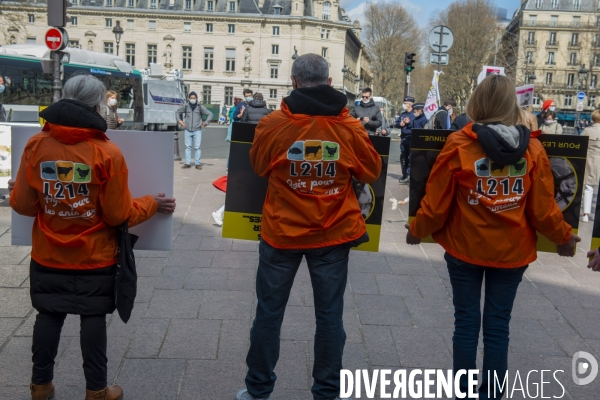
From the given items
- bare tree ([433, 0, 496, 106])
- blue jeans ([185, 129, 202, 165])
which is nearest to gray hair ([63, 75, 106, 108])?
blue jeans ([185, 129, 202, 165])

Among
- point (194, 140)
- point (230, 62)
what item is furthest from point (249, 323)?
point (230, 62)

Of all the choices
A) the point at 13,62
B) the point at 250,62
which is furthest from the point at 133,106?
the point at 250,62

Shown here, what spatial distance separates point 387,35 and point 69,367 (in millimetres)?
89804

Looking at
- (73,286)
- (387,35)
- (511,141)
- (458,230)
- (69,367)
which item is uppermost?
(387,35)

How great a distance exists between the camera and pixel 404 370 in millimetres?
4270

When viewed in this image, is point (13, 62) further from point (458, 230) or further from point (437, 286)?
point (458, 230)

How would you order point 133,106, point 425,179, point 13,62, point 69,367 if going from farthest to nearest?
point 133,106, point 13,62, point 69,367, point 425,179

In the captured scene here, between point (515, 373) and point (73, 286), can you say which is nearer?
point (73, 286)

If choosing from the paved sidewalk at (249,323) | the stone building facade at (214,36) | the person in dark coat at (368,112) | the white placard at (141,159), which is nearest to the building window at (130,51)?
the stone building facade at (214,36)

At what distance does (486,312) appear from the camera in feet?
11.6

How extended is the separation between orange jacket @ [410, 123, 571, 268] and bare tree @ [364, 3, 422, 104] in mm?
87521

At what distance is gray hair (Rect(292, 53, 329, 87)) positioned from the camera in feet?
11.1

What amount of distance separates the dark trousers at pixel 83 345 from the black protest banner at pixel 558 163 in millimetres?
1775

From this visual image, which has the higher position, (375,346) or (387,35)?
(387,35)
